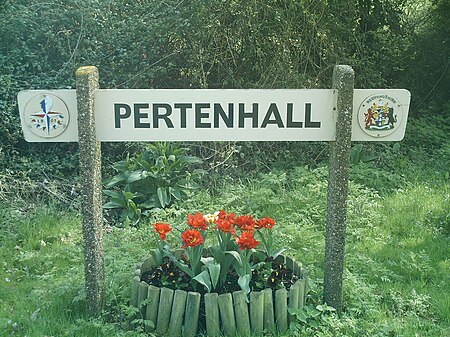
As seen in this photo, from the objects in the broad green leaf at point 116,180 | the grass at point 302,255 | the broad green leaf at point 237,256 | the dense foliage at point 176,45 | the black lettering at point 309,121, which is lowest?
the grass at point 302,255

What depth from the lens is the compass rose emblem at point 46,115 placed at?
3.90m

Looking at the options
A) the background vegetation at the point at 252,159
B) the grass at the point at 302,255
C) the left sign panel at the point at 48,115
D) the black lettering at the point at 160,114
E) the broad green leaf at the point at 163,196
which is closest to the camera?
the left sign panel at the point at 48,115

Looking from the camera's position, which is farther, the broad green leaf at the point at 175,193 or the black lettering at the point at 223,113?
the broad green leaf at the point at 175,193

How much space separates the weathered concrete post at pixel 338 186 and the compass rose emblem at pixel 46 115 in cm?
174

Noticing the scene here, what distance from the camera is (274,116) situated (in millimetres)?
4023

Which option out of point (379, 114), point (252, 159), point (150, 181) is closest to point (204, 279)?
point (379, 114)

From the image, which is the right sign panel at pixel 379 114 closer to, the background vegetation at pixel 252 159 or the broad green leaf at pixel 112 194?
the background vegetation at pixel 252 159

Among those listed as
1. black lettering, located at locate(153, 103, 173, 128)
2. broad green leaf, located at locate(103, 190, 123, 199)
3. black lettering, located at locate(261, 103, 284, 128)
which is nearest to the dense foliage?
broad green leaf, located at locate(103, 190, 123, 199)

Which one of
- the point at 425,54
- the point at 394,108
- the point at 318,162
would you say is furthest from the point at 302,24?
the point at 394,108

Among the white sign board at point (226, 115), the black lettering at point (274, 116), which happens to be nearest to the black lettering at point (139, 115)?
the white sign board at point (226, 115)

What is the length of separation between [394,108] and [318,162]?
460 cm

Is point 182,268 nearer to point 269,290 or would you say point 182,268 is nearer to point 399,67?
point 269,290

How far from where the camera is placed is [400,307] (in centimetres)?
445

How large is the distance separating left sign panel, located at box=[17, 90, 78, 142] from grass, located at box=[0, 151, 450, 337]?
3.76 feet
